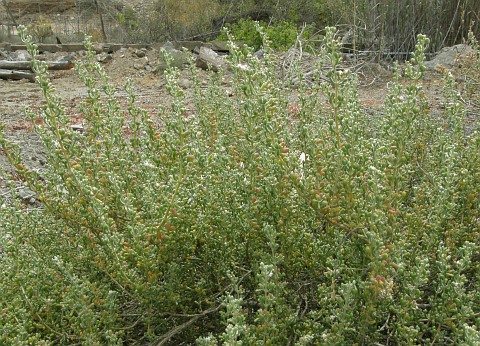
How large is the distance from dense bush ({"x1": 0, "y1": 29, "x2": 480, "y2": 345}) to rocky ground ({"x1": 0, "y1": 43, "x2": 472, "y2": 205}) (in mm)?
1997

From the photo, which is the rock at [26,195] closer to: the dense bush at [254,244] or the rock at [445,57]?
the dense bush at [254,244]

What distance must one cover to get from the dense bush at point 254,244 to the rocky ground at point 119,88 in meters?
2.00

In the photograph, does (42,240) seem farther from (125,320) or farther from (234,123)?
(234,123)

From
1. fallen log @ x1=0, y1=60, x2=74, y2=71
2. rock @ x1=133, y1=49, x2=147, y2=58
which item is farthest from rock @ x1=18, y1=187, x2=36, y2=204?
rock @ x1=133, y1=49, x2=147, y2=58

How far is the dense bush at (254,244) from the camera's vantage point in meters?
Answer: 1.70

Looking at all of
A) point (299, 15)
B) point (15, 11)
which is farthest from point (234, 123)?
point (15, 11)

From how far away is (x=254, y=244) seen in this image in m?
1.97

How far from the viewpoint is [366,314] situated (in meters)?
1.62

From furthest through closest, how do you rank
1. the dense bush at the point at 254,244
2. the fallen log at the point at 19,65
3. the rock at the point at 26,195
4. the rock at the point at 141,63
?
1. the rock at the point at 141,63
2. the fallen log at the point at 19,65
3. the rock at the point at 26,195
4. the dense bush at the point at 254,244

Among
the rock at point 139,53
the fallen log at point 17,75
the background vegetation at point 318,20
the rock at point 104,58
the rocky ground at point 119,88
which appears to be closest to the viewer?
the rocky ground at point 119,88

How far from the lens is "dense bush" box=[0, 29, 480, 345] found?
170 centimetres

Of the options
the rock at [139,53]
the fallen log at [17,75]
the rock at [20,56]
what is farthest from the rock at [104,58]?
the fallen log at [17,75]

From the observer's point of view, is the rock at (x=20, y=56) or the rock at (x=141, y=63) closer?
the rock at (x=141, y=63)

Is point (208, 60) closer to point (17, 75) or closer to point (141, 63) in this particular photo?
point (141, 63)
